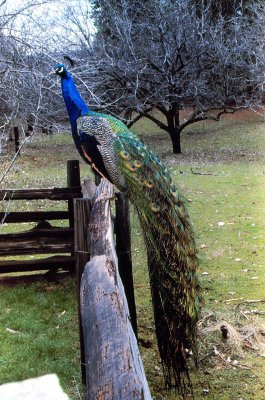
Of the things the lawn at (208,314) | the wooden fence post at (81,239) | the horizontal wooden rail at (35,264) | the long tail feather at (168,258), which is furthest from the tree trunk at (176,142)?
the wooden fence post at (81,239)

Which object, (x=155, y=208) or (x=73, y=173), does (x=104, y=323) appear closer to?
(x=155, y=208)

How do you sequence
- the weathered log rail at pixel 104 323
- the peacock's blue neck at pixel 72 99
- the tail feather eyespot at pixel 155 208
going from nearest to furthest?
1. the weathered log rail at pixel 104 323
2. the tail feather eyespot at pixel 155 208
3. the peacock's blue neck at pixel 72 99

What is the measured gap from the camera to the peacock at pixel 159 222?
2408 millimetres

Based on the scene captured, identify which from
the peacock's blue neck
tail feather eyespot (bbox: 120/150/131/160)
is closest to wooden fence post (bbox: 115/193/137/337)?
tail feather eyespot (bbox: 120/150/131/160)

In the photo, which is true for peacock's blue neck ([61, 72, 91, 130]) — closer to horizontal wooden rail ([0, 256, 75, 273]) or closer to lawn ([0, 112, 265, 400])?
lawn ([0, 112, 265, 400])

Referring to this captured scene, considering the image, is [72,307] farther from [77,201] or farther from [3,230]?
[3,230]

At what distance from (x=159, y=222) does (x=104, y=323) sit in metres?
1.29

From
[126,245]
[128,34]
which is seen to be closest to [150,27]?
[128,34]


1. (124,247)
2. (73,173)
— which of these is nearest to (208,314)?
(124,247)

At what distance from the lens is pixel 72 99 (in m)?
3.17

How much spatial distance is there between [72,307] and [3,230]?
233 centimetres

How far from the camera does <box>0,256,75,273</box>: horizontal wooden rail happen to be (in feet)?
13.3

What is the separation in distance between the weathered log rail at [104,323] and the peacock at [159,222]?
0.28 meters

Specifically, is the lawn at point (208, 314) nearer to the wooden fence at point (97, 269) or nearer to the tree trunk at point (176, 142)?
the wooden fence at point (97, 269)
